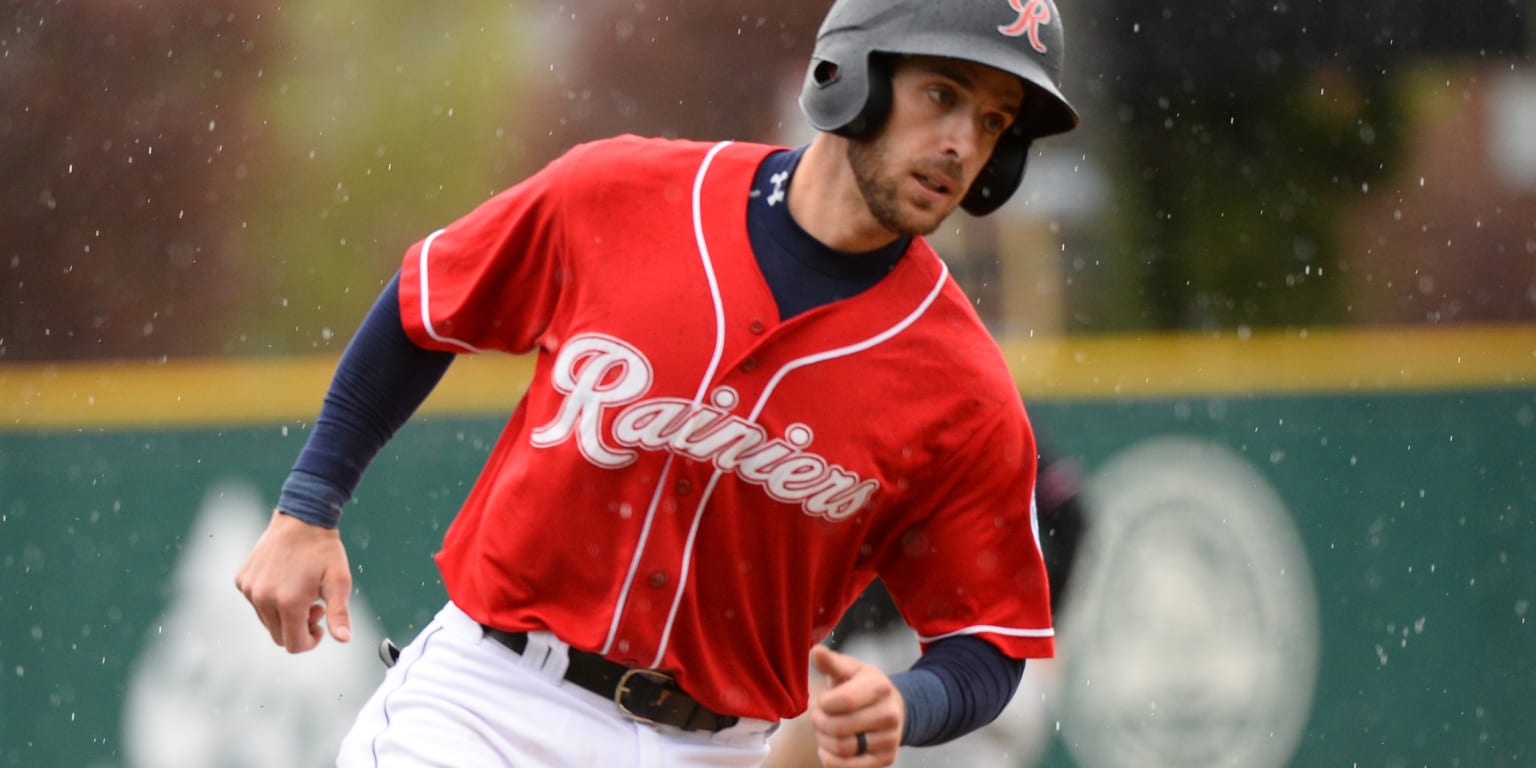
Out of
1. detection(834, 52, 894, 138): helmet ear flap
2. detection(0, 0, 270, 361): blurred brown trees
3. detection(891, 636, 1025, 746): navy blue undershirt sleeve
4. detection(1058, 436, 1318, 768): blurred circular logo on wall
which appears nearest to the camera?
detection(891, 636, 1025, 746): navy blue undershirt sleeve

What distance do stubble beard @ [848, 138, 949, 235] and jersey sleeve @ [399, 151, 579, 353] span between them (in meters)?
0.44

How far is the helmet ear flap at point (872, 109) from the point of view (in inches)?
104

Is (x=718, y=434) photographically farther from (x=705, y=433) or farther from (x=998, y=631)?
(x=998, y=631)

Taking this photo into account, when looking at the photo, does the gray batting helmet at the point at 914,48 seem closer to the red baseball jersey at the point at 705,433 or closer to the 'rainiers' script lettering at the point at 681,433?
the red baseball jersey at the point at 705,433

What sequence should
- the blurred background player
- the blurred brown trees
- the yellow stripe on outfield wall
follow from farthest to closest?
1. the blurred brown trees
2. the yellow stripe on outfield wall
3. the blurred background player

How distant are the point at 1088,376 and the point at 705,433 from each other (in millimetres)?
3488

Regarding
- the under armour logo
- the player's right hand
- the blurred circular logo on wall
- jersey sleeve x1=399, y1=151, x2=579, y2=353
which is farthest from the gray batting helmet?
the blurred circular logo on wall

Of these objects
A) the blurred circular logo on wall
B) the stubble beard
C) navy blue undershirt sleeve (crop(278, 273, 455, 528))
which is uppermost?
the stubble beard

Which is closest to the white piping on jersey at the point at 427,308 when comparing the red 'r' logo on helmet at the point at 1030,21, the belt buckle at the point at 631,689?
the belt buckle at the point at 631,689

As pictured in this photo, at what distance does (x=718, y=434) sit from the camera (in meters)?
2.67

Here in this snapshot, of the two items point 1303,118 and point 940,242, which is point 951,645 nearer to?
point 940,242

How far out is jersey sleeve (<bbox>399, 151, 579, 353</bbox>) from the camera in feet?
9.01

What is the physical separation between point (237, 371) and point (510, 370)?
91 centimetres

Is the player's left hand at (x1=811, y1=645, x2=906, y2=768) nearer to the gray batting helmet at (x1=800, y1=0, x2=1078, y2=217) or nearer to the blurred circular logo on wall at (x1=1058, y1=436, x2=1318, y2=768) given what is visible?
the gray batting helmet at (x1=800, y1=0, x2=1078, y2=217)
